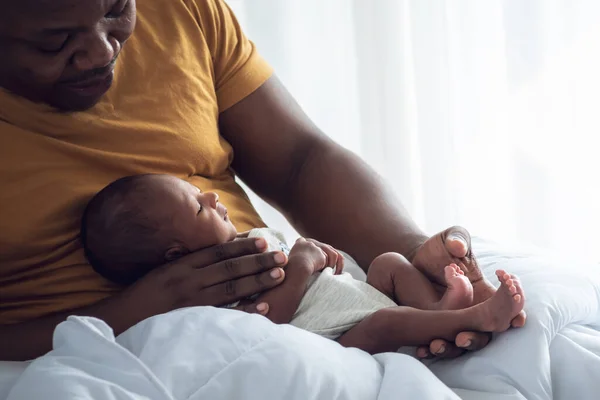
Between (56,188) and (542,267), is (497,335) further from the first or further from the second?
(56,188)

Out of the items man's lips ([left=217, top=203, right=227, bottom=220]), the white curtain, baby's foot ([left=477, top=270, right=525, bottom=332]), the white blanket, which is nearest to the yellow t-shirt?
man's lips ([left=217, top=203, right=227, bottom=220])

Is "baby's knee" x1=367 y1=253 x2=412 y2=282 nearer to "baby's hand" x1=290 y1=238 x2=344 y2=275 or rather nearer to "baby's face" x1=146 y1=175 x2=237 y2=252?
"baby's hand" x1=290 y1=238 x2=344 y2=275

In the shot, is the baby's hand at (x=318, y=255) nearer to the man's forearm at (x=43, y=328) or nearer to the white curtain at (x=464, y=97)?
the man's forearm at (x=43, y=328)

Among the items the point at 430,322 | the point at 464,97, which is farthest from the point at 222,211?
the point at 464,97

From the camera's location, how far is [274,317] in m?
1.19

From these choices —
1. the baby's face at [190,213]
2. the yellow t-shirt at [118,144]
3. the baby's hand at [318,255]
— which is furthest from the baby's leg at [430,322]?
the yellow t-shirt at [118,144]

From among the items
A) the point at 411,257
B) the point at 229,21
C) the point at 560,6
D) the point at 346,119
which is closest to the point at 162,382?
the point at 411,257

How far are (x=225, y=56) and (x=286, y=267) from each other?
49cm

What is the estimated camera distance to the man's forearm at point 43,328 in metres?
1.20

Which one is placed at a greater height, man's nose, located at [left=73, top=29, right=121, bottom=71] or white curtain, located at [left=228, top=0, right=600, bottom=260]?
man's nose, located at [left=73, top=29, right=121, bottom=71]

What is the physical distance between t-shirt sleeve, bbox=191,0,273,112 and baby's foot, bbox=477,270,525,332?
0.69 meters

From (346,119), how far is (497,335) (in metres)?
1.43

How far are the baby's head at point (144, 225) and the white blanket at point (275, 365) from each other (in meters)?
0.23

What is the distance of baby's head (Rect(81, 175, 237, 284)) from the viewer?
1.22 metres
